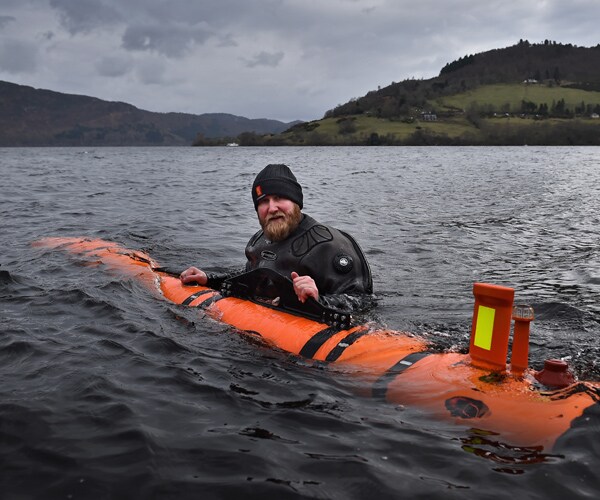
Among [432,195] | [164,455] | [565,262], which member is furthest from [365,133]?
[164,455]

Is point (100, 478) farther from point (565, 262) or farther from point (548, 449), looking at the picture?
point (565, 262)

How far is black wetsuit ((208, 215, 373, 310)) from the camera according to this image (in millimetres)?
7098

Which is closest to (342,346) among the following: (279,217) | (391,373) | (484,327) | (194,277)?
(391,373)

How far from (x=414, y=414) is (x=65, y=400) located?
124 inches

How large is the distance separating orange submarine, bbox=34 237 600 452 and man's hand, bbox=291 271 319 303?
0.16m

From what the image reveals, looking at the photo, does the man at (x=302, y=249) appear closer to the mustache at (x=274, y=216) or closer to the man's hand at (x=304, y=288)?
A: the mustache at (x=274, y=216)

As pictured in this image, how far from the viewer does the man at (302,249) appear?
23.4 ft

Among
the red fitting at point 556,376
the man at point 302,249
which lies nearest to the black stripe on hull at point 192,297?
the man at point 302,249

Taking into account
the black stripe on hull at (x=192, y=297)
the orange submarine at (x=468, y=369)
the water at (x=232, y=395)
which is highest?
the orange submarine at (x=468, y=369)

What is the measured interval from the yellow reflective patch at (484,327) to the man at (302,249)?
7.10 ft

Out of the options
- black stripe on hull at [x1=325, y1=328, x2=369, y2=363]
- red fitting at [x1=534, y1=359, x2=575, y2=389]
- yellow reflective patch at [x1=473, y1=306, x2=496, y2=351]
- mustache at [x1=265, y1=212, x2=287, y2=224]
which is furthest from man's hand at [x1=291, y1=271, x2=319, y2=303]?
red fitting at [x1=534, y1=359, x2=575, y2=389]

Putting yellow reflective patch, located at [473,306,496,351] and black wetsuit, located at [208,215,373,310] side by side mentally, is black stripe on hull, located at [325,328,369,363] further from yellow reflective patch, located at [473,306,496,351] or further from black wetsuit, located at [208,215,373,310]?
yellow reflective patch, located at [473,306,496,351]

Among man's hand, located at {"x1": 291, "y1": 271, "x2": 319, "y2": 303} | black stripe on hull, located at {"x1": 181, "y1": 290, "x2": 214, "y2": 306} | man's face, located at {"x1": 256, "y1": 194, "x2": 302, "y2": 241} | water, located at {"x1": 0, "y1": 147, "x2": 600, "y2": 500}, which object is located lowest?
water, located at {"x1": 0, "y1": 147, "x2": 600, "y2": 500}

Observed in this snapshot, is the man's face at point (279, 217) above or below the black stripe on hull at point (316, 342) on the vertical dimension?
above
